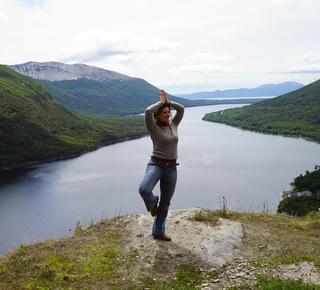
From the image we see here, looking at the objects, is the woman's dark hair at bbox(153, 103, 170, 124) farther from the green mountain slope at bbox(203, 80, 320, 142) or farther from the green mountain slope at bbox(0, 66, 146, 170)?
the green mountain slope at bbox(203, 80, 320, 142)

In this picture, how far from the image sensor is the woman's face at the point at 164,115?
5707mm

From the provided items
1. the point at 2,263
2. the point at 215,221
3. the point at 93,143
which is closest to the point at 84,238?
the point at 2,263

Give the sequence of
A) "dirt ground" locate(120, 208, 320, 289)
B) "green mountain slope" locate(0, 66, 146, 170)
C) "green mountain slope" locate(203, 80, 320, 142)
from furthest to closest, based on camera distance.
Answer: "green mountain slope" locate(203, 80, 320, 142) < "green mountain slope" locate(0, 66, 146, 170) < "dirt ground" locate(120, 208, 320, 289)

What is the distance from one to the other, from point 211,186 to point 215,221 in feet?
165

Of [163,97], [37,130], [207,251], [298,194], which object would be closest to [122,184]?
[298,194]

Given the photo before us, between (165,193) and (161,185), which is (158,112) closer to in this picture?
(161,185)

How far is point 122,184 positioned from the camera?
60969 mm

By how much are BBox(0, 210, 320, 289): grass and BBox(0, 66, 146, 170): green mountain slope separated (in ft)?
275

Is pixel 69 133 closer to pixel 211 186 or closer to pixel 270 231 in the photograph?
pixel 211 186

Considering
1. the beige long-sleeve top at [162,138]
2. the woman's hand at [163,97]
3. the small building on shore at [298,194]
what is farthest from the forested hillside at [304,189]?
the woman's hand at [163,97]

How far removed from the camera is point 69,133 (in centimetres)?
11881

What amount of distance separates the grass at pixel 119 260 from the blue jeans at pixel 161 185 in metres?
0.88

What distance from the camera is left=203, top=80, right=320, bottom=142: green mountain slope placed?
130 m

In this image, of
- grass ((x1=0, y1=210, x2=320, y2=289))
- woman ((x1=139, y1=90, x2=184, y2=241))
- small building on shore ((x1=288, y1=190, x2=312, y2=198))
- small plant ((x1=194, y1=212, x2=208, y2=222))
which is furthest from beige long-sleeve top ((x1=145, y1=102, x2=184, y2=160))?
small building on shore ((x1=288, y1=190, x2=312, y2=198))
